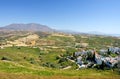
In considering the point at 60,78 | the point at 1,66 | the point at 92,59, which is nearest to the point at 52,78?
the point at 60,78

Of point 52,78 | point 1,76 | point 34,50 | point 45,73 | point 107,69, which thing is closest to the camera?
point 1,76

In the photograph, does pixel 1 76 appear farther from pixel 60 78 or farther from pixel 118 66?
pixel 118 66

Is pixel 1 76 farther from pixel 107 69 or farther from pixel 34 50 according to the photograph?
pixel 34 50

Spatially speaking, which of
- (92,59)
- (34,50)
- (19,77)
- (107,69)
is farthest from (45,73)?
(34,50)

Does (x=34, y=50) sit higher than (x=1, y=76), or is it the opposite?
(x=1, y=76)

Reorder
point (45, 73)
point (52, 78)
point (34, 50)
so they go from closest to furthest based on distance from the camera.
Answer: point (52, 78), point (45, 73), point (34, 50)

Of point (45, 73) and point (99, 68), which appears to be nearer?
point (45, 73)

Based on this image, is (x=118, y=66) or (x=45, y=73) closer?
(x=45, y=73)

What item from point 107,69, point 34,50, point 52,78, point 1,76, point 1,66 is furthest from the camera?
point 34,50

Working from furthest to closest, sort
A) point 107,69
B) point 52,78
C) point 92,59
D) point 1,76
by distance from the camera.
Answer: point 92,59, point 107,69, point 52,78, point 1,76

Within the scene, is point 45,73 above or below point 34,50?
above
